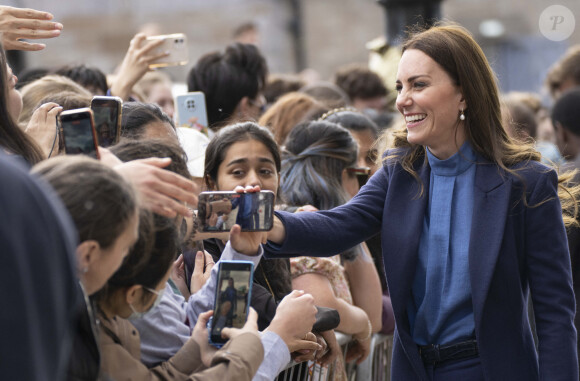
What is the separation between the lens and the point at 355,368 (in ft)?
13.4

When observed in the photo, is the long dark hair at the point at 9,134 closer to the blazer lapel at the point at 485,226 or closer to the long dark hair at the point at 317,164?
the blazer lapel at the point at 485,226

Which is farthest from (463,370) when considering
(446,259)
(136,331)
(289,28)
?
(289,28)

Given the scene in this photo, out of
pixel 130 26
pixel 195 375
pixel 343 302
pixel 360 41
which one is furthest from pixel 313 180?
pixel 360 41

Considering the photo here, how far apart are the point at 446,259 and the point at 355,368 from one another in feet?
4.11

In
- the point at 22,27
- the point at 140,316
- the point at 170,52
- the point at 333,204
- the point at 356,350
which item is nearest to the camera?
the point at 140,316

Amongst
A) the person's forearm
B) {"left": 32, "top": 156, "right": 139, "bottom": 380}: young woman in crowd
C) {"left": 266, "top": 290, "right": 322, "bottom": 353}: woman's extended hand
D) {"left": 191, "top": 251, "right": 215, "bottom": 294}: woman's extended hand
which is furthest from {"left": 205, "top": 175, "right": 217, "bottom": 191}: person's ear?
{"left": 32, "top": 156, "right": 139, "bottom": 380}: young woman in crowd

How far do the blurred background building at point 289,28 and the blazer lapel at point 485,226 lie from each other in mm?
10593

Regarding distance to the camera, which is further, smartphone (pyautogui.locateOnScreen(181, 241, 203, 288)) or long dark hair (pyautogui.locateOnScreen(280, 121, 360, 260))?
long dark hair (pyautogui.locateOnScreen(280, 121, 360, 260))

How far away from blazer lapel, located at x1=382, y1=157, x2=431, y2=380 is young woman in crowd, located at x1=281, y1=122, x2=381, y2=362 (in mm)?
484

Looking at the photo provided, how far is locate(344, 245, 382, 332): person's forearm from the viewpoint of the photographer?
4.00m

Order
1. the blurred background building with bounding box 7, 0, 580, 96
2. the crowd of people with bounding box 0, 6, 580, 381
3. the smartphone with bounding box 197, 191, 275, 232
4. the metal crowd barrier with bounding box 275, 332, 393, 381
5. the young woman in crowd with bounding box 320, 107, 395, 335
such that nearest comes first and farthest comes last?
the crowd of people with bounding box 0, 6, 580, 381
the smartphone with bounding box 197, 191, 275, 232
the metal crowd barrier with bounding box 275, 332, 393, 381
the young woman in crowd with bounding box 320, 107, 395, 335
the blurred background building with bounding box 7, 0, 580, 96

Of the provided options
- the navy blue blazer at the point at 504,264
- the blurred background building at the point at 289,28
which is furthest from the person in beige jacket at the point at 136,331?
the blurred background building at the point at 289,28

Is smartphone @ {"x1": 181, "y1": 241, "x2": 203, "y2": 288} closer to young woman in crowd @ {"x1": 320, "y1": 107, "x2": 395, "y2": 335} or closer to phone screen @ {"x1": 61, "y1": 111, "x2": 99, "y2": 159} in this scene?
phone screen @ {"x1": 61, "y1": 111, "x2": 99, "y2": 159}

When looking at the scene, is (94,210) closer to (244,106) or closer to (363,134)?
(363,134)
